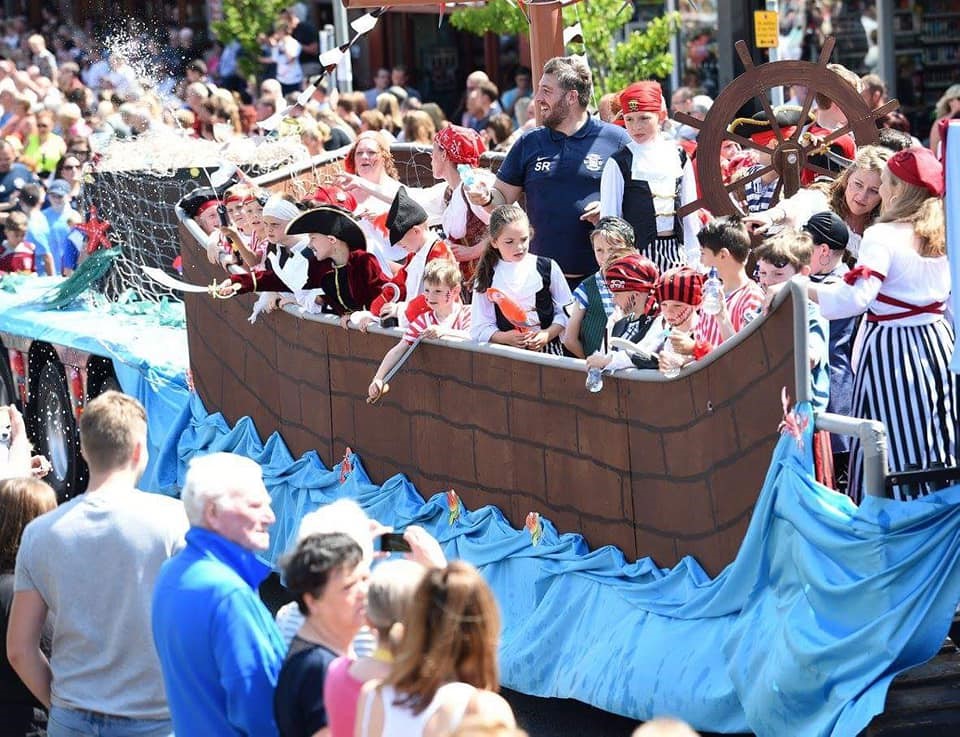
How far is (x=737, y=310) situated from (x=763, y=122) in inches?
108

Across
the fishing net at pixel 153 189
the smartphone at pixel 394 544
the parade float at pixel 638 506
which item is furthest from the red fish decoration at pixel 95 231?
the smartphone at pixel 394 544

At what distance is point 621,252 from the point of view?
7.19 metres

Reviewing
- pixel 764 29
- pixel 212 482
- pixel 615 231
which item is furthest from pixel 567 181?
pixel 764 29

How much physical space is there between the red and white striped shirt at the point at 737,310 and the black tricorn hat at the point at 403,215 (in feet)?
7.25

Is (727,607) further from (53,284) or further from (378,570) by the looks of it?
(53,284)

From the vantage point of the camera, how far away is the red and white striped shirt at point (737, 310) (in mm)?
6586

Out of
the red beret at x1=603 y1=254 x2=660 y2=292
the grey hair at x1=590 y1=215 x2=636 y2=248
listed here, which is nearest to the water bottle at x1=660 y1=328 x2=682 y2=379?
the red beret at x1=603 y1=254 x2=660 y2=292

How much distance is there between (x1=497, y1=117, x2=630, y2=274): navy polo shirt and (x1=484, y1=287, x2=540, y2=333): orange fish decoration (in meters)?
1.01

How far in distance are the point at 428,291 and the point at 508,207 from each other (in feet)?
1.72

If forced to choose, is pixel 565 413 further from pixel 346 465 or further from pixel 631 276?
pixel 346 465

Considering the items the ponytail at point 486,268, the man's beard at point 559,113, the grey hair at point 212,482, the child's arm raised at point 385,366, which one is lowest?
the child's arm raised at point 385,366

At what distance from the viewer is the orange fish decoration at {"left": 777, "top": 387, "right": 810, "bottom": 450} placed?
19.2ft

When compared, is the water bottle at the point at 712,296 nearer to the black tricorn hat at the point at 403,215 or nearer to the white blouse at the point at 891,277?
the white blouse at the point at 891,277

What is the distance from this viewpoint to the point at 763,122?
9250 millimetres
